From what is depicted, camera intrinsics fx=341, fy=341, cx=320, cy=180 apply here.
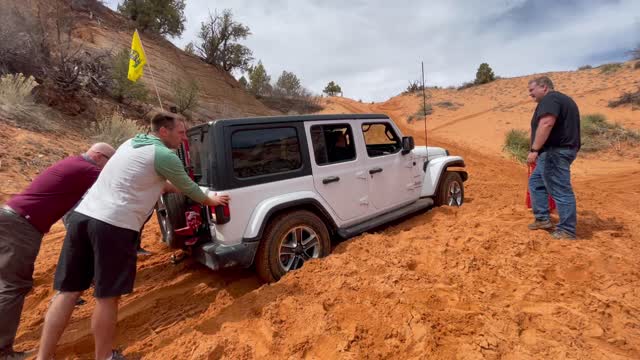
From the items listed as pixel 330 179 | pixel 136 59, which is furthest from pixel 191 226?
pixel 136 59

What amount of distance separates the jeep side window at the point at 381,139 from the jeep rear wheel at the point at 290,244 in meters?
1.43

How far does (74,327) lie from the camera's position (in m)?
3.00

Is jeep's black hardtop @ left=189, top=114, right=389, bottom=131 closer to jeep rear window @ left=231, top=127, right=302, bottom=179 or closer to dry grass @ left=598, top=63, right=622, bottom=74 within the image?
jeep rear window @ left=231, top=127, right=302, bottom=179

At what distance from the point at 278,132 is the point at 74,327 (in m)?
2.53

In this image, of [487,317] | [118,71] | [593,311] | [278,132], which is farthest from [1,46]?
[593,311]

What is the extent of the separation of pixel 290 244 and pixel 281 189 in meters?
0.59

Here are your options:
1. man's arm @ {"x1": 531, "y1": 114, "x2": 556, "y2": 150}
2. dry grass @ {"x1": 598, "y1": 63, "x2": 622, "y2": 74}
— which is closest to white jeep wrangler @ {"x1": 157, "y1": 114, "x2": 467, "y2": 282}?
man's arm @ {"x1": 531, "y1": 114, "x2": 556, "y2": 150}

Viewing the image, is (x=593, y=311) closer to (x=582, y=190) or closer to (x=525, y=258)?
(x=525, y=258)

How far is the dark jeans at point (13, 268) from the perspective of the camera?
2594 mm

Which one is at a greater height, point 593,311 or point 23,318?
point 23,318

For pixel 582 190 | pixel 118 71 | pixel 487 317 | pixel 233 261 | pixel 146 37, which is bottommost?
pixel 582 190

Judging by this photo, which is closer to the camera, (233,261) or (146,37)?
(233,261)

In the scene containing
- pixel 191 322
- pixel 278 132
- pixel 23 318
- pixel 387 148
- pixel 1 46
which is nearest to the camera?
pixel 191 322

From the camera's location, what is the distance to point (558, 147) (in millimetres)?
4004
